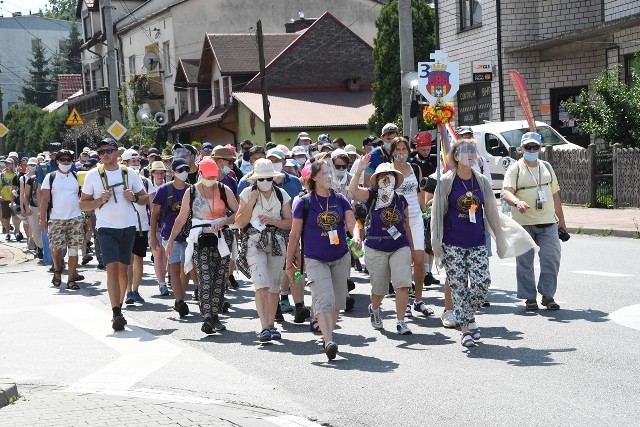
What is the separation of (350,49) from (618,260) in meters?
36.4

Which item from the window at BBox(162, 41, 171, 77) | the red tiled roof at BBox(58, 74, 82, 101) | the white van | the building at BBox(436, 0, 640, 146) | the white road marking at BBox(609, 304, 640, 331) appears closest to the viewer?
the white road marking at BBox(609, 304, 640, 331)

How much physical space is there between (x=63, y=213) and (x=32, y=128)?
227 feet

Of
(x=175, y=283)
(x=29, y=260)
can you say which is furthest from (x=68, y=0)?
(x=175, y=283)

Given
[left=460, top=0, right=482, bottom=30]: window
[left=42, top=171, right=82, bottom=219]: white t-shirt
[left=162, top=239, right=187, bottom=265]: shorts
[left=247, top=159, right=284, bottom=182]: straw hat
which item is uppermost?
[left=460, top=0, right=482, bottom=30]: window

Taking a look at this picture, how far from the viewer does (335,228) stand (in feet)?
31.2

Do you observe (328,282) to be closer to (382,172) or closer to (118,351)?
(382,172)

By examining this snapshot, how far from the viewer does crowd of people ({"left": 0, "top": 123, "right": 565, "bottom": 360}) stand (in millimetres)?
9523

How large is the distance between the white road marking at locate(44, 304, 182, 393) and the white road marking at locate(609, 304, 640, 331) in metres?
4.28

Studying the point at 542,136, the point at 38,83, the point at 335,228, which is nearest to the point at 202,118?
the point at 542,136

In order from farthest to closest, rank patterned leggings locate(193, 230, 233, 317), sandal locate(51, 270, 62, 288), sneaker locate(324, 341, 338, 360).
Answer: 1. sandal locate(51, 270, 62, 288)
2. patterned leggings locate(193, 230, 233, 317)
3. sneaker locate(324, 341, 338, 360)

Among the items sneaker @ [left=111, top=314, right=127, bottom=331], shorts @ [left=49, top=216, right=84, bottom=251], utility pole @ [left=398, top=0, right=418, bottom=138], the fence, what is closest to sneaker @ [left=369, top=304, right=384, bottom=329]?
sneaker @ [left=111, top=314, right=127, bottom=331]

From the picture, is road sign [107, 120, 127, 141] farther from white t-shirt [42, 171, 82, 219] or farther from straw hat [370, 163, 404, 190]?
straw hat [370, 163, 404, 190]

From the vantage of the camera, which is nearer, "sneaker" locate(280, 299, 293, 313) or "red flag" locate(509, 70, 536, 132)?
"sneaker" locate(280, 299, 293, 313)

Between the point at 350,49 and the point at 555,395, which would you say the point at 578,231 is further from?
the point at 350,49
